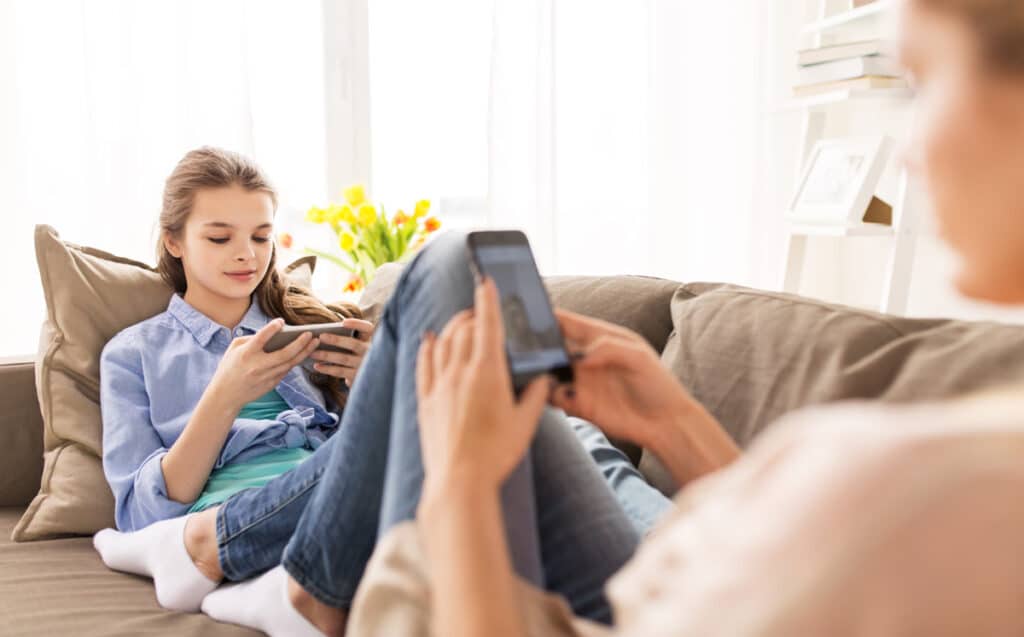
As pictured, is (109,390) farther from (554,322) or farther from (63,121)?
(63,121)

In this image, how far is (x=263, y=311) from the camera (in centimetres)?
195

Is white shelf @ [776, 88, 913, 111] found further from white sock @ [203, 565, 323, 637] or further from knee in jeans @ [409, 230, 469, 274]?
white sock @ [203, 565, 323, 637]

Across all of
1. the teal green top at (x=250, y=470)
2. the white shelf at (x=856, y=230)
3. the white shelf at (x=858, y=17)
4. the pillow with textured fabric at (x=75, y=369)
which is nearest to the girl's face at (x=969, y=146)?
the teal green top at (x=250, y=470)

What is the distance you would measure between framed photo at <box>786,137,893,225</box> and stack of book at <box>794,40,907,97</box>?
0.16 meters

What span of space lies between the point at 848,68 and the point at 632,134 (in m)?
1.02

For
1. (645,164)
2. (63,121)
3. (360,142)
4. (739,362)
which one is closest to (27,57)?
(63,121)

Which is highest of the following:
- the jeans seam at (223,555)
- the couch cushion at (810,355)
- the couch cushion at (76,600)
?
the couch cushion at (810,355)

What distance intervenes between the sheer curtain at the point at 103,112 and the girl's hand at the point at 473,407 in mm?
2172

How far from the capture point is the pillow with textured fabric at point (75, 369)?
5.81 ft

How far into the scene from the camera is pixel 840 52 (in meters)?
2.66

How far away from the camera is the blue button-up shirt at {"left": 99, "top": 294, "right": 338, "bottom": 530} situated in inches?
64.6

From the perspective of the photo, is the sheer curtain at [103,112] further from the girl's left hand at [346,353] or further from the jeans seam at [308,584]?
the jeans seam at [308,584]

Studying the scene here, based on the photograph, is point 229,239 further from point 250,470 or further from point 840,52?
point 840,52

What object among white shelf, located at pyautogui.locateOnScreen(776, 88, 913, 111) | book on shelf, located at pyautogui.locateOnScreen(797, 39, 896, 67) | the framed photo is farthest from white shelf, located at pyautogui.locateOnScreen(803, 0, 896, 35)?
the framed photo
